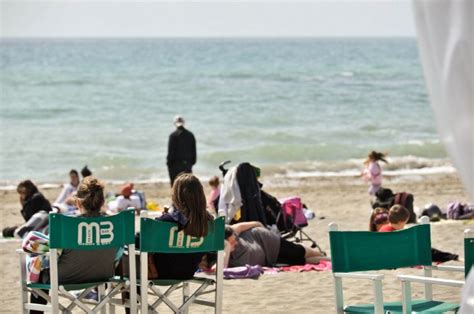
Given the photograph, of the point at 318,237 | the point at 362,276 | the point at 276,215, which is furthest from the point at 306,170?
the point at 362,276

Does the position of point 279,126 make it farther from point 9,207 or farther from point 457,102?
point 457,102

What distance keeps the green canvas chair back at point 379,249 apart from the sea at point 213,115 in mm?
17022

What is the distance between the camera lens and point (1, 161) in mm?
27484

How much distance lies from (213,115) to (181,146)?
2328 centimetres

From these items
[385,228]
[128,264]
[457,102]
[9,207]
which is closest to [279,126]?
[9,207]

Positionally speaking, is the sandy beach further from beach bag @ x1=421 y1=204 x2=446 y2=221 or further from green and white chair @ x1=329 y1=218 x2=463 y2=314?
green and white chair @ x1=329 y1=218 x2=463 y2=314

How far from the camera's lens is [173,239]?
21.1ft

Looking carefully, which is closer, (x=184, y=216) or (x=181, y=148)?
(x=184, y=216)

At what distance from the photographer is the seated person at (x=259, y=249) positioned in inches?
392

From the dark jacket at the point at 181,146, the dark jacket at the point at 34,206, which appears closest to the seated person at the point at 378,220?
the dark jacket at the point at 34,206

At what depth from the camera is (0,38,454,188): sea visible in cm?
2683

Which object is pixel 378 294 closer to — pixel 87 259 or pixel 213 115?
pixel 87 259

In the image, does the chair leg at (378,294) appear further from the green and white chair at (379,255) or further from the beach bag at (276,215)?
the beach bag at (276,215)

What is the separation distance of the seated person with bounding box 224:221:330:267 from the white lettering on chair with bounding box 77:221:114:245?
3.51 metres
